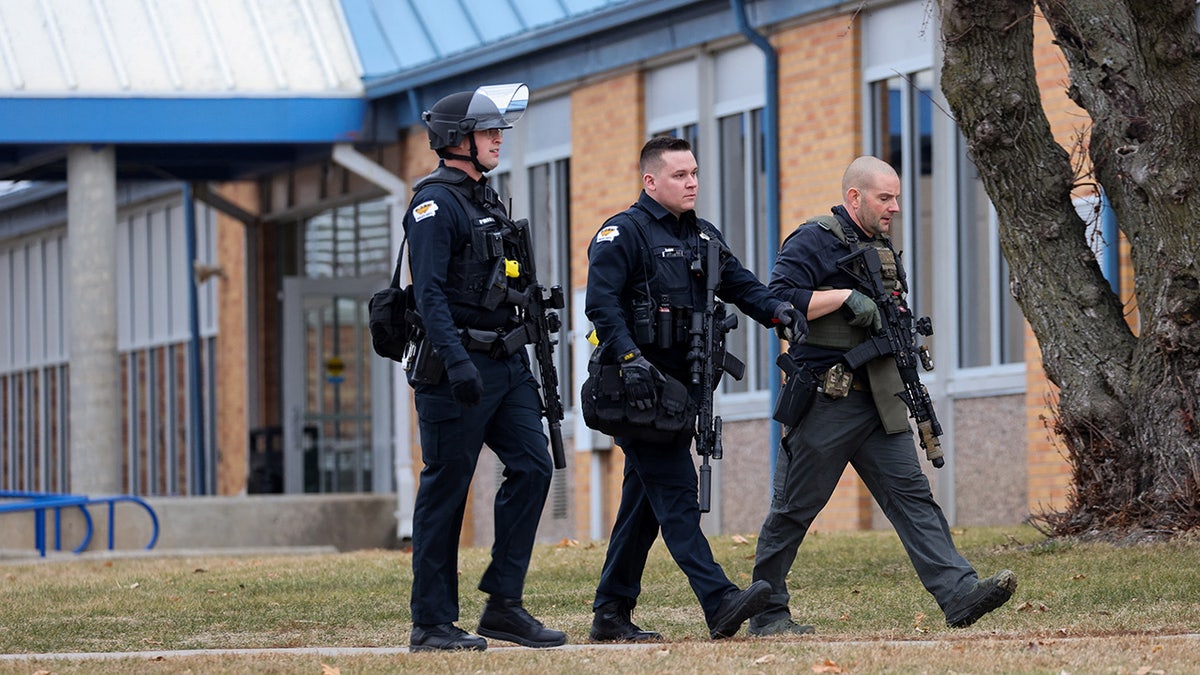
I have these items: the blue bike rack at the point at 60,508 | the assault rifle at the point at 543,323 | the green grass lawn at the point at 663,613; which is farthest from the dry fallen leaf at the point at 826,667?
the blue bike rack at the point at 60,508

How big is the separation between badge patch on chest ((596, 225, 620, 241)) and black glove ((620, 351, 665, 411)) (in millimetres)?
468

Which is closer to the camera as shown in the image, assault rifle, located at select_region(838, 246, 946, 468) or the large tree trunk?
assault rifle, located at select_region(838, 246, 946, 468)

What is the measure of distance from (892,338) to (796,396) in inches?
17.0

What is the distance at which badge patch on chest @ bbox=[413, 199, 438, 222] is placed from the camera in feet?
25.3

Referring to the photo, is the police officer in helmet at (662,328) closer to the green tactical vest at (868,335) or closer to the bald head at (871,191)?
the green tactical vest at (868,335)

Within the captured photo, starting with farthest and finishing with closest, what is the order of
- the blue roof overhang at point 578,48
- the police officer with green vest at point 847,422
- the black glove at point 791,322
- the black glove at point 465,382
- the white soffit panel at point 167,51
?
the white soffit panel at point 167,51, the blue roof overhang at point 578,48, the police officer with green vest at point 847,422, the black glove at point 791,322, the black glove at point 465,382

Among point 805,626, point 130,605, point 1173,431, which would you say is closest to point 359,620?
point 130,605

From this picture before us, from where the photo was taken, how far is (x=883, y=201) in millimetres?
8406

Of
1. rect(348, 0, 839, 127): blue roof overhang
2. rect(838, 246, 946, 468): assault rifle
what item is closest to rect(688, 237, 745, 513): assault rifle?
rect(838, 246, 946, 468): assault rifle

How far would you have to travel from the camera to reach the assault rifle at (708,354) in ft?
26.3

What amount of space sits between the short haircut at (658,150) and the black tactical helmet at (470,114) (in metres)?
0.54

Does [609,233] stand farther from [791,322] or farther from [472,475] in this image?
[472,475]

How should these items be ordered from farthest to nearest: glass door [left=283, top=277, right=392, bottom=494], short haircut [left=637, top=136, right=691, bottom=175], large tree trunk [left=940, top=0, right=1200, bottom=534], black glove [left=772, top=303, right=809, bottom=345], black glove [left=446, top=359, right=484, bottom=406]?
glass door [left=283, top=277, right=392, bottom=494], large tree trunk [left=940, top=0, right=1200, bottom=534], short haircut [left=637, top=136, right=691, bottom=175], black glove [left=772, top=303, right=809, bottom=345], black glove [left=446, top=359, right=484, bottom=406]

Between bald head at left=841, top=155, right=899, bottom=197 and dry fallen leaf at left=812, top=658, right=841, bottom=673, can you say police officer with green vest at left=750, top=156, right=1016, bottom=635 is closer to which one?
bald head at left=841, top=155, right=899, bottom=197
